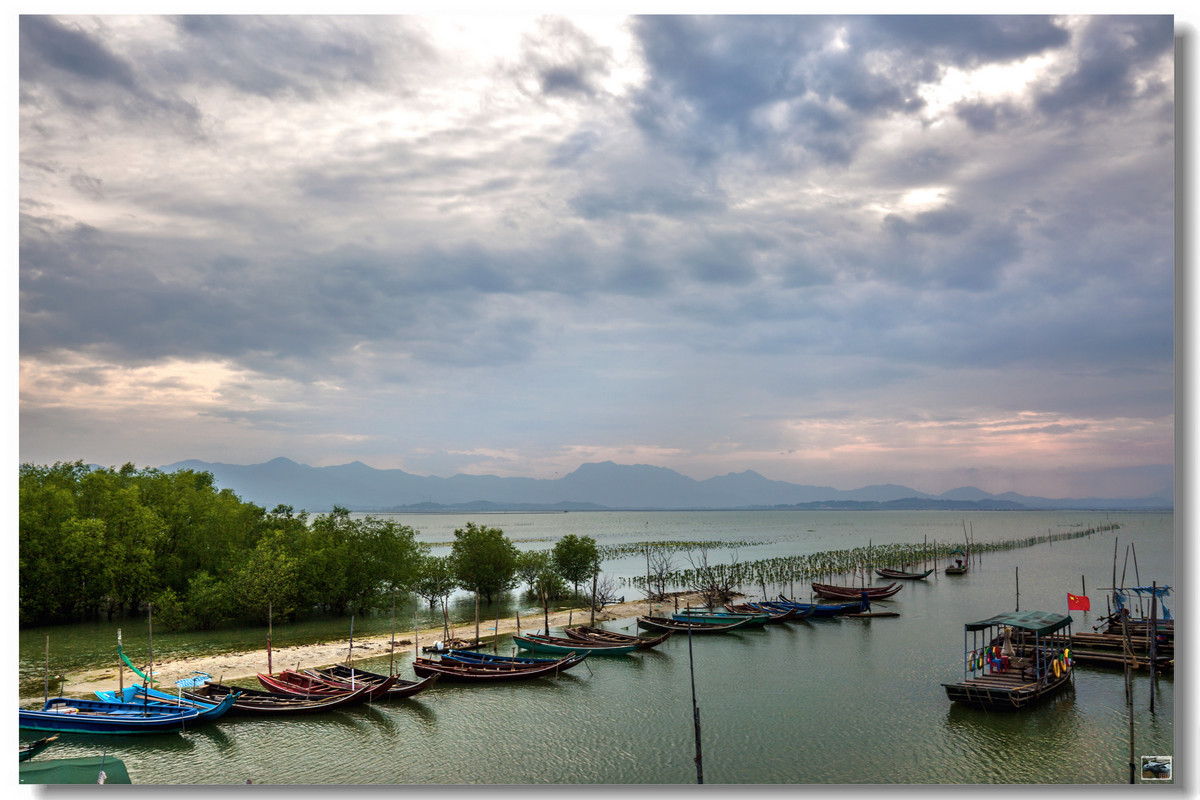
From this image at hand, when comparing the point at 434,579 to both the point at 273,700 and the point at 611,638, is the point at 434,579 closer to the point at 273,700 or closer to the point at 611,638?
the point at 611,638

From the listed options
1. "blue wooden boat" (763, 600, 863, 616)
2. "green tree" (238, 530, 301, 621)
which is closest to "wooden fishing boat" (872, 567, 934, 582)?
"blue wooden boat" (763, 600, 863, 616)

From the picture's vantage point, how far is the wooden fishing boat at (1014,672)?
19.7 meters

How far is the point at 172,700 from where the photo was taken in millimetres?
19438

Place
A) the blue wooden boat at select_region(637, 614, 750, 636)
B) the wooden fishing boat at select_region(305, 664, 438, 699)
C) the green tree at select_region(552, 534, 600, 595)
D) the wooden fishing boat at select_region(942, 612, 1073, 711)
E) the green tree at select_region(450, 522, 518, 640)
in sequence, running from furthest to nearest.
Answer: the green tree at select_region(552, 534, 600, 595)
the green tree at select_region(450, 522, 518, 640)
the blue wooden boat at select_region(637, 614, 750, 636)
the wooden fishing boat at select_region(305, 664, 438, 699)
the wooden fishing boat at select_region(942, 612, 1073, 711)

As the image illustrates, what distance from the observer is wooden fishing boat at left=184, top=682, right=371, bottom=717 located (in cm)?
1970

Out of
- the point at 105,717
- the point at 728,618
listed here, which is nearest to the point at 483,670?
the point at 105,717

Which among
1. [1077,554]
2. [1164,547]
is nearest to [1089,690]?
[1077,554]

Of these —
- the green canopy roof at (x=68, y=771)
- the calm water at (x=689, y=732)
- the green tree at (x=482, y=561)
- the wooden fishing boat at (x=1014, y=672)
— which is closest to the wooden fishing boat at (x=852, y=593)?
the calm water at (x=689, y=732)

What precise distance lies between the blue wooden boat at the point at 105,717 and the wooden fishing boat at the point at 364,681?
4.24 metres

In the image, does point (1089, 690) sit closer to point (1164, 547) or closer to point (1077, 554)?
point (1077, 554)

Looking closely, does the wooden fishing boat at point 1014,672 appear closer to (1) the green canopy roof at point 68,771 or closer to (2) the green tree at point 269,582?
(1) the green canopy roof at point 68,771

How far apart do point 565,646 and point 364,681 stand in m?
9.04

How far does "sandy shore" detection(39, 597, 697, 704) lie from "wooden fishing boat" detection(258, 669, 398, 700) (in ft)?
9.93

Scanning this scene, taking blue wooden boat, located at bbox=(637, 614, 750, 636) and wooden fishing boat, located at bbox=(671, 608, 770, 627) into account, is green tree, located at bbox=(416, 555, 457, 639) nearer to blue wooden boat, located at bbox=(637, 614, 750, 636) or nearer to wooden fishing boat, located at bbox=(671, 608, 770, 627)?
blue wooden boat, located at bbox=(637, 614, 750, 636)
